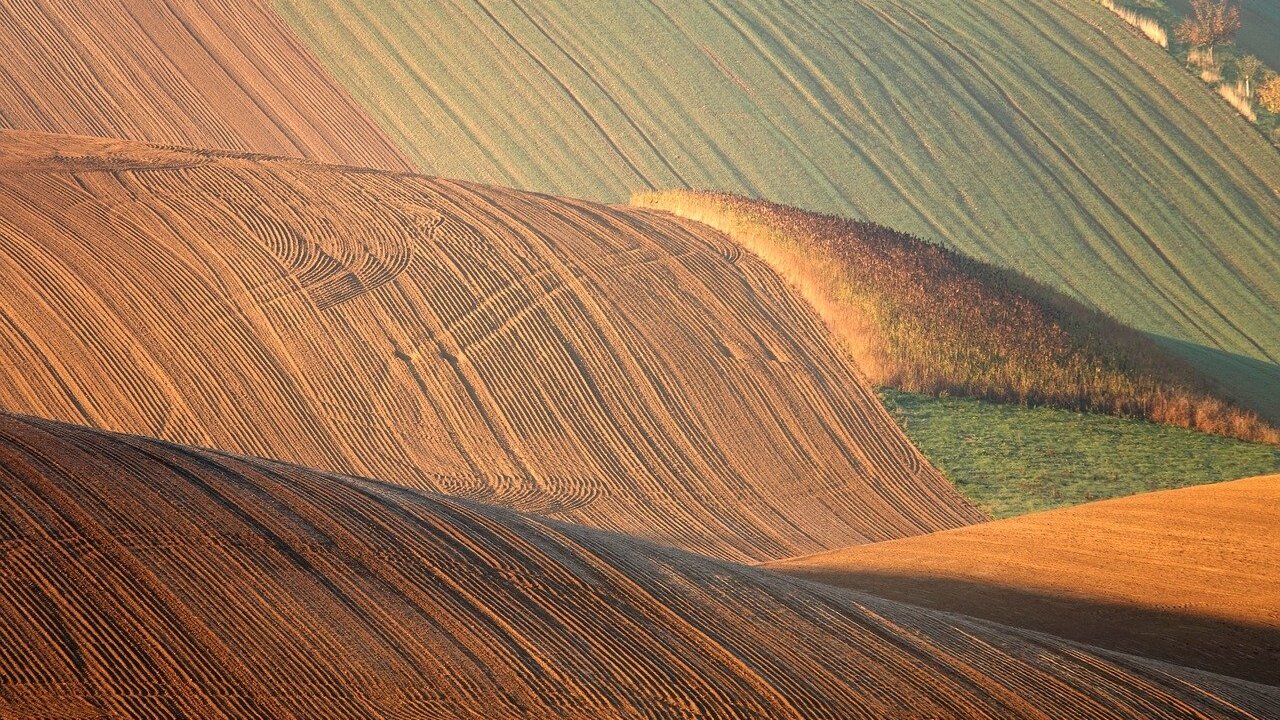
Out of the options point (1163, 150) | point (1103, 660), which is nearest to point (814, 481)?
point (1103, 660)

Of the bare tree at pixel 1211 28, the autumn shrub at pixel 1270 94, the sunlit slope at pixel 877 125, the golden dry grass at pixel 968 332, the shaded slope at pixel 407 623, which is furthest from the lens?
the bare tree at pixel 1211 28

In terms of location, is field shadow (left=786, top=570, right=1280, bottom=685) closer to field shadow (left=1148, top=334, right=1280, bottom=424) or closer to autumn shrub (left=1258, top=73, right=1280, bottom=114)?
field shadow (left=1148, top=334, right=1280, bottom=424)

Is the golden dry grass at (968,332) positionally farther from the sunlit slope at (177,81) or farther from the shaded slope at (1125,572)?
the sunlit slope at (177,81)

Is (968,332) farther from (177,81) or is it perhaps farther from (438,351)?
(177,81)

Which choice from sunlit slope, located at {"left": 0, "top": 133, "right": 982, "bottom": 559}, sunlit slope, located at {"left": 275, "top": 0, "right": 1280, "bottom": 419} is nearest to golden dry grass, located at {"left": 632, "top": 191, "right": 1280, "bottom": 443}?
sunlit slope, located at {"left": 0, "top": 133, "right": 982, "bottom": 559}

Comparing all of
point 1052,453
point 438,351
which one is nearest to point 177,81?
point 438,351

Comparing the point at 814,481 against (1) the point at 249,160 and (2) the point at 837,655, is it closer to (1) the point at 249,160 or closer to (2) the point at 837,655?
(2) the point at 837,655

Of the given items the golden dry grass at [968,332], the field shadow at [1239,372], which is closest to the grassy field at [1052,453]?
the golden dry grass at [968,332]
